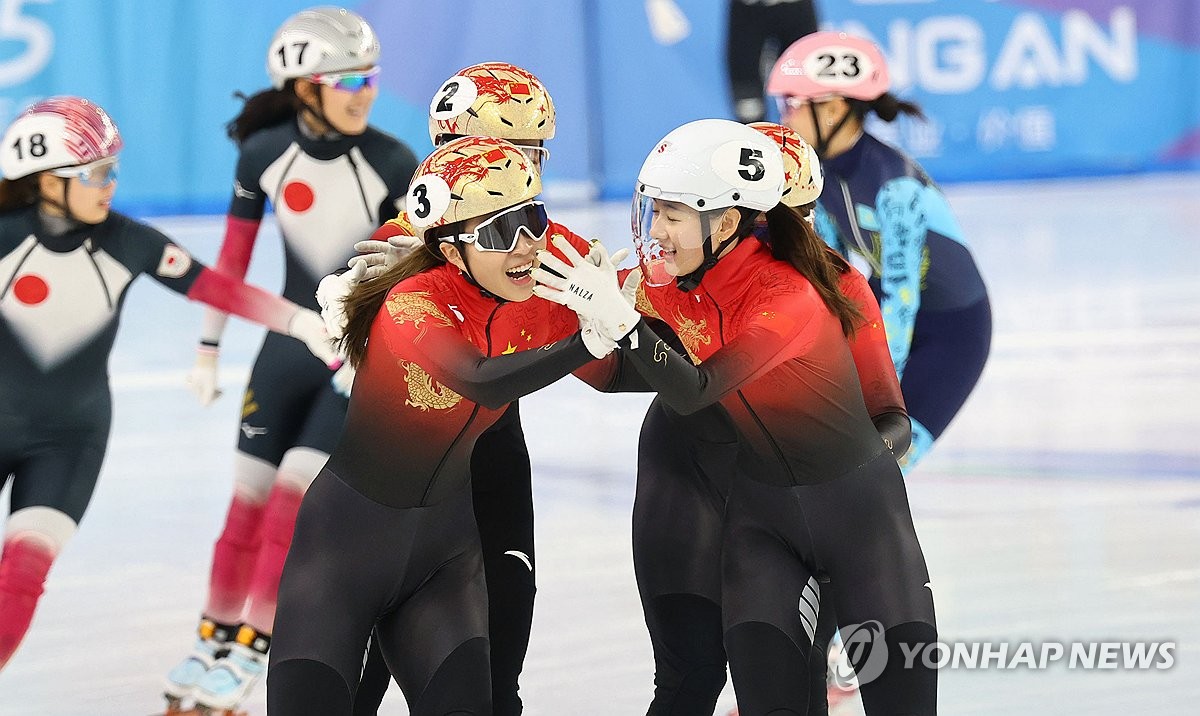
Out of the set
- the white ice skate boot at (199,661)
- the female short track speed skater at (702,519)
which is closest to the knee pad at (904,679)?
the female short track speed skater at (702,519)

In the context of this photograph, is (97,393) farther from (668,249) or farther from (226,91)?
(226,91)

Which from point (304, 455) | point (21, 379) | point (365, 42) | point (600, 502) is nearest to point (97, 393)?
point (21, 379)

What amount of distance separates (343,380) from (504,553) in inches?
39.2

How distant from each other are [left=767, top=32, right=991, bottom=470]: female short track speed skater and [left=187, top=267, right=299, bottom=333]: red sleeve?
60.5 inches

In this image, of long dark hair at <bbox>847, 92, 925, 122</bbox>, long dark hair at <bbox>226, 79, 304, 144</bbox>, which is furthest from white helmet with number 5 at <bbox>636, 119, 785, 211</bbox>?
long dark hair at <bbox>226, 79, 304, 144</bbox>

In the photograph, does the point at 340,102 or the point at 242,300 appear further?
the point at 340,102

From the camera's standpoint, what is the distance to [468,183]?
3.19m

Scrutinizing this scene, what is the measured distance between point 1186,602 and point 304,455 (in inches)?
105

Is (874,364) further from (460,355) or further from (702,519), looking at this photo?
(460,355)

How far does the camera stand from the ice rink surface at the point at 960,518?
4.69 metres

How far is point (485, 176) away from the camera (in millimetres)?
3209

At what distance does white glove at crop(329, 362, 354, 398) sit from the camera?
458 centimetres

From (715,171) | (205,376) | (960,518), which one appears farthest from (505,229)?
(960,518)

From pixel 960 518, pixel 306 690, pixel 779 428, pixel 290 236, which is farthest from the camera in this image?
pixel 960 518
